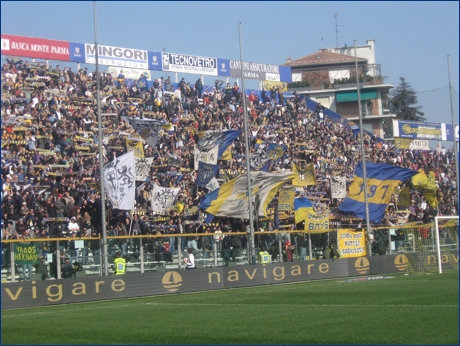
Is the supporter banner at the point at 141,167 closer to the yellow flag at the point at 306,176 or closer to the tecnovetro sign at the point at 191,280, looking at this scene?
the tecnovetro sign at the point at 191,280

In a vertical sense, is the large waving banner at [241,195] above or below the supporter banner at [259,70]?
below

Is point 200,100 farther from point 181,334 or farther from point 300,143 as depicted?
point 181,334

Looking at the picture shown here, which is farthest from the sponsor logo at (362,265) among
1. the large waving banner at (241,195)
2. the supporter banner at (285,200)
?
the large waving banner at (241,195)

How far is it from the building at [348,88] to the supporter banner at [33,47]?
50092 mm

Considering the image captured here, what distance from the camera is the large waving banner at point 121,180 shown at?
30877 millimetres

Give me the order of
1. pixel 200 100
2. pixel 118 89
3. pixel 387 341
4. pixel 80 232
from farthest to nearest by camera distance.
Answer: pixel 200 100 < pixel 118 89 < pixel 80 232 < pixel 387 341

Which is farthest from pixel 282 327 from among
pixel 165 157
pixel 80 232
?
pixel 165 157

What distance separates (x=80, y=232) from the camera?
31.0m

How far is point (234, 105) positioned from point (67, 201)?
21.8 m

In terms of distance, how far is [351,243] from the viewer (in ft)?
129

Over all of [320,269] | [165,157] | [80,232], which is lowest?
[320,269]

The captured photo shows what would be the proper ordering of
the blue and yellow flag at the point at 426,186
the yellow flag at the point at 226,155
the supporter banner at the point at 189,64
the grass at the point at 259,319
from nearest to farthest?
the grass at the point at 259,319 → the yellow flag at the point at 226,155 → the blue and yellow flag at the point at 426,186 → the supporter banner at the point at 189,64

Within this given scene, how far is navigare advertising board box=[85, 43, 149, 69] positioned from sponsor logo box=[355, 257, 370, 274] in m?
21.5

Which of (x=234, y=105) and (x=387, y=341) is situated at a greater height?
(x=234, y=105)
